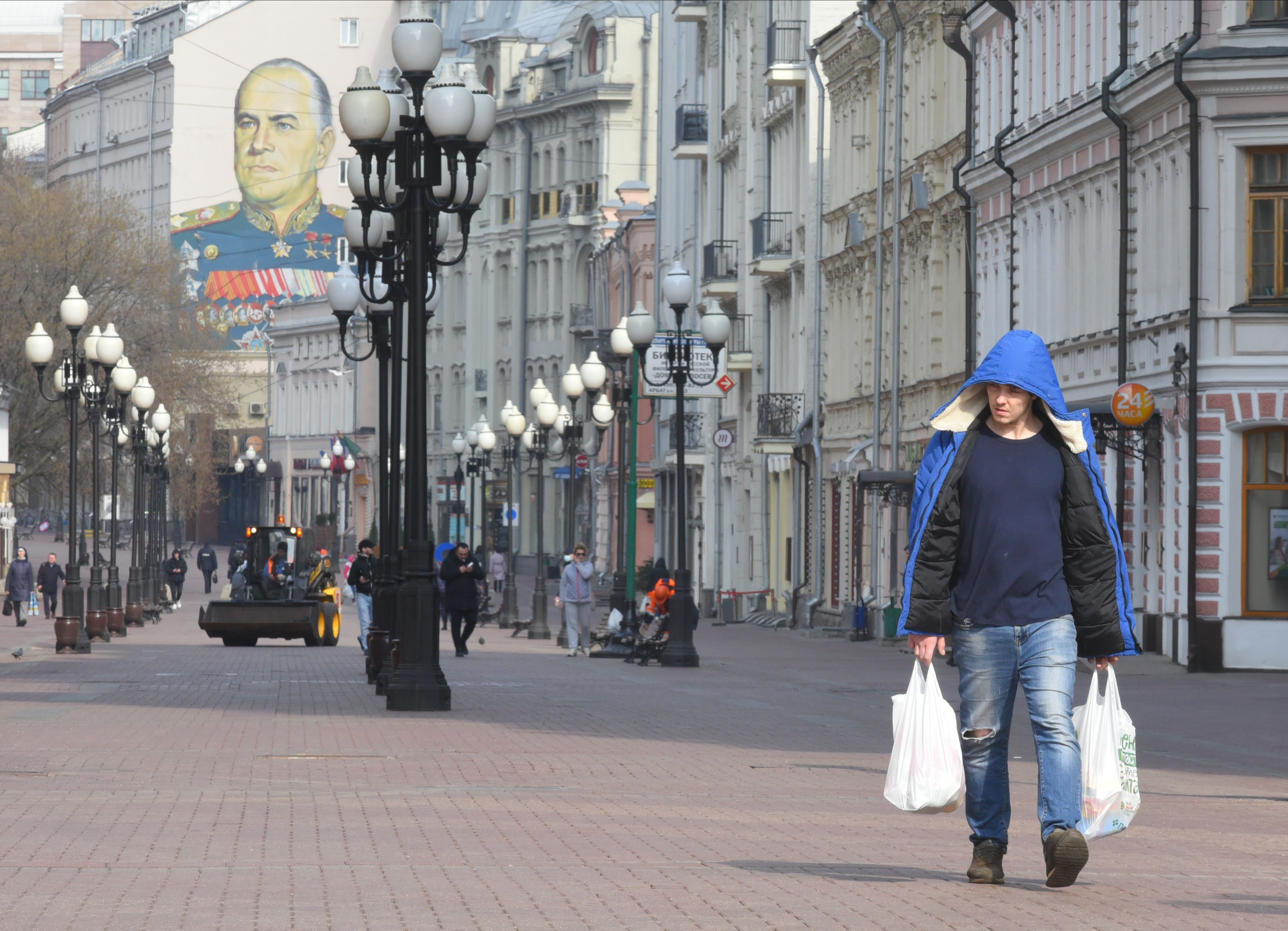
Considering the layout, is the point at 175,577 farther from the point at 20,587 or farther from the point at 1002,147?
the point at 1002,147

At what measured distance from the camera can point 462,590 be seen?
35500mm

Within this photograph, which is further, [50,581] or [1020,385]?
[50,581]

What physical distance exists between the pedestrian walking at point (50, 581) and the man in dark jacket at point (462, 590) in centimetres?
1600

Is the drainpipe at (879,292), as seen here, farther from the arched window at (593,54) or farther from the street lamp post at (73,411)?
the arched window at (593,54)

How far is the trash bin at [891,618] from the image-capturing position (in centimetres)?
3947

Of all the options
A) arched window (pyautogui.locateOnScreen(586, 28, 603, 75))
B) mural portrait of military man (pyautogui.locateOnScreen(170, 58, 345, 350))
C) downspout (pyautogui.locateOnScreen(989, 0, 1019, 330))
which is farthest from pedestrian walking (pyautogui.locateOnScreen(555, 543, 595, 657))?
mural portrait of military man (pyautogui.locateOnScreen(170, 58, 345, 350))

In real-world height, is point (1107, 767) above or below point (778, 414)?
below

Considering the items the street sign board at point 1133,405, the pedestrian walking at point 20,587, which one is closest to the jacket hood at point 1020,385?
the street sign board at point 1133,405

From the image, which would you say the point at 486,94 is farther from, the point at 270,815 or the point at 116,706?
the point at 270,815

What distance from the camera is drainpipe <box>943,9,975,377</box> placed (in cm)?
3900

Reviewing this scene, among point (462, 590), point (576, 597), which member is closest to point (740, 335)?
point (576, 597)

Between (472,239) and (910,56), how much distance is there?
63892 mm

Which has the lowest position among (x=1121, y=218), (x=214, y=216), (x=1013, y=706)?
(x=1013, y=706)

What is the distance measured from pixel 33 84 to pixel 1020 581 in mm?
169454
